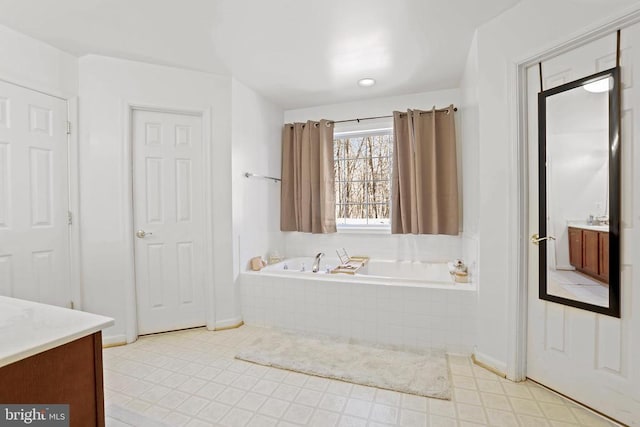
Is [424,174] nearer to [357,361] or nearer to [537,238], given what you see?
[537,238]

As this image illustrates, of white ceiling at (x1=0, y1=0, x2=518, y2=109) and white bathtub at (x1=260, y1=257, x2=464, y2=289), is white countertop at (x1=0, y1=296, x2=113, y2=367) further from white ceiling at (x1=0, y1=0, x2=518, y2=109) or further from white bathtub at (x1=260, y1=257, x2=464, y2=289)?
white bathtub at (x1=260, y1=257, x2=464, y2=289)

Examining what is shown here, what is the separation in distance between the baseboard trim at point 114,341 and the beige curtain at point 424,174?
8.85 ft

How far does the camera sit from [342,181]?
3.83 meters

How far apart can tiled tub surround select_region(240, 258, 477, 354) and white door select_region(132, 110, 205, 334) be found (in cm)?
54

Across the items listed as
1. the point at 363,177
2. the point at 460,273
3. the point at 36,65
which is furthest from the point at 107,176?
the point at 460,273

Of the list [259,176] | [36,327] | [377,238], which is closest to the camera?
[36,327]

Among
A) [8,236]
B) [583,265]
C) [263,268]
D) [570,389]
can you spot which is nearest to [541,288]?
[583,265]

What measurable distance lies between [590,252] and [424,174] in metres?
1.69

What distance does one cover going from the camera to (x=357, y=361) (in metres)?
2.27

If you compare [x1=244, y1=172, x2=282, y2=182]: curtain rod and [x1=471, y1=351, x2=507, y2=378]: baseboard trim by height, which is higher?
[x1=244, y1=172, x2=282, y2=182]: curtain rod

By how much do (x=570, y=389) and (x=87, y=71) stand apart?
4030mm

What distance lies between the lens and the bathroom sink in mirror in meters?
1.59

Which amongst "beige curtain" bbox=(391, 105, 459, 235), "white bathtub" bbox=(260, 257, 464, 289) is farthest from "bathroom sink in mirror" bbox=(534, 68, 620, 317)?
"beige curtain" bbox=(391, 105, 459, 235)

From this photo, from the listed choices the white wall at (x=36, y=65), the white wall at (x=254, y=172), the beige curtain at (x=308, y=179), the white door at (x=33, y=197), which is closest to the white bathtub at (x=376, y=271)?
the white wall at (x=254, y=172)
